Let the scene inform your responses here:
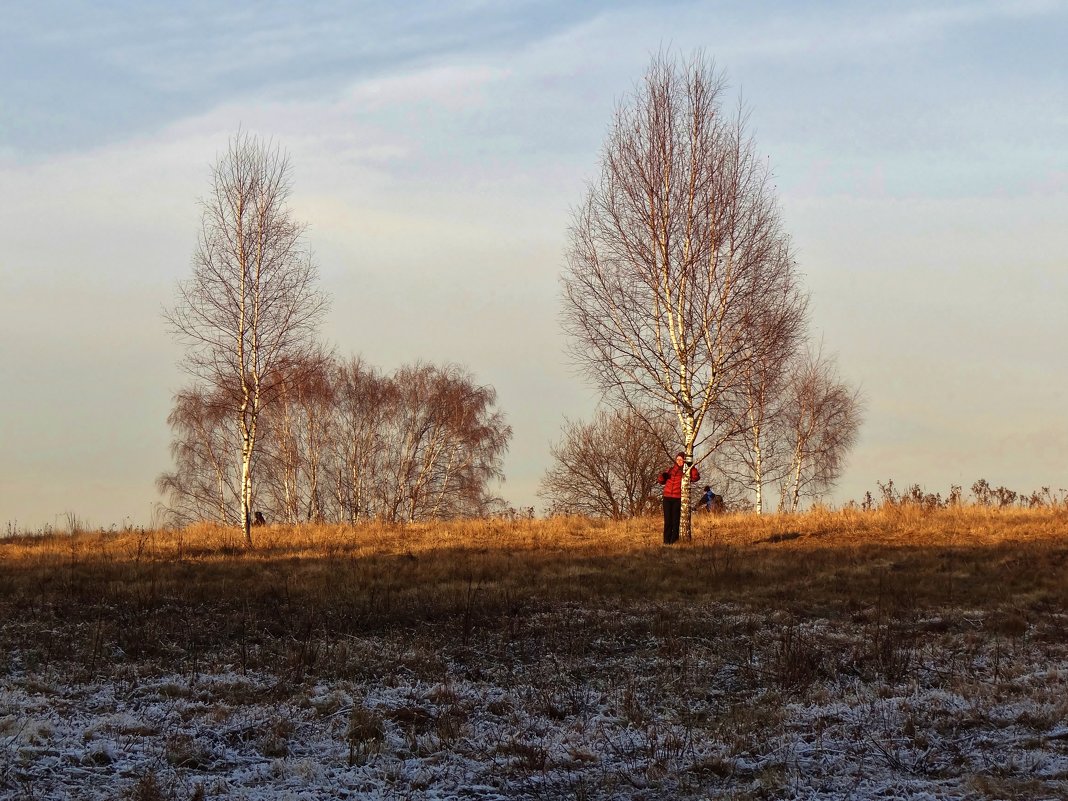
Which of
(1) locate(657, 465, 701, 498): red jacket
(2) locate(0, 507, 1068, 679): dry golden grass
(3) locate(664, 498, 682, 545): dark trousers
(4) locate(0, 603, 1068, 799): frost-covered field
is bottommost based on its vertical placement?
(4) locate(0, 603, 1068, 799): frost-covered field

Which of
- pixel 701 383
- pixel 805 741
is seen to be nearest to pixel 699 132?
pixel 701 383

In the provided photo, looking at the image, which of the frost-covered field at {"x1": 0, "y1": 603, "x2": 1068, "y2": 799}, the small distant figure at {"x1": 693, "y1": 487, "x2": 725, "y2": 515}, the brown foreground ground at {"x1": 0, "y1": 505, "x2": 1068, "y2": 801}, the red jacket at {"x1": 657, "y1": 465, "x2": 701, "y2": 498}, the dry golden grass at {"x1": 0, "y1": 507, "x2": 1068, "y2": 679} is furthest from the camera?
the small distant figure at {"x1": 693, "y1": 487, "x2": 725, "y2": 515}

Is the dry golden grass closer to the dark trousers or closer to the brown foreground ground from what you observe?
the brown foreground ground

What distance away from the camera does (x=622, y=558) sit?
17797 millimetres

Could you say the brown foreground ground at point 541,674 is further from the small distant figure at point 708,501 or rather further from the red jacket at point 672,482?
the small distant figure at point 708,501

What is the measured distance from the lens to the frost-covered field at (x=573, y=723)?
6262mm

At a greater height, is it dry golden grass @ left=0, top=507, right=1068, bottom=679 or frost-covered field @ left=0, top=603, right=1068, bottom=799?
dry golden grass @ left=0, top=507, right=1068, bottom=679

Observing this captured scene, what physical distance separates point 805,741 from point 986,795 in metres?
1.47

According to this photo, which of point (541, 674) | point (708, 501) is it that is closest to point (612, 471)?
point (708, 501)

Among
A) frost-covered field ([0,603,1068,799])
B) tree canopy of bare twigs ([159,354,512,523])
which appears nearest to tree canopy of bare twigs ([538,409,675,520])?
tree canopy of bare twigs ([159,354,512,523])

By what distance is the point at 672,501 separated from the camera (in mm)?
20109

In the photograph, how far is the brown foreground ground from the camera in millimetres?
6445

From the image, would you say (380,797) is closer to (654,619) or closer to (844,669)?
(844,669)

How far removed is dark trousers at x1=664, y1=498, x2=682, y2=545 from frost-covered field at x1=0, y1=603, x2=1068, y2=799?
9125mm
